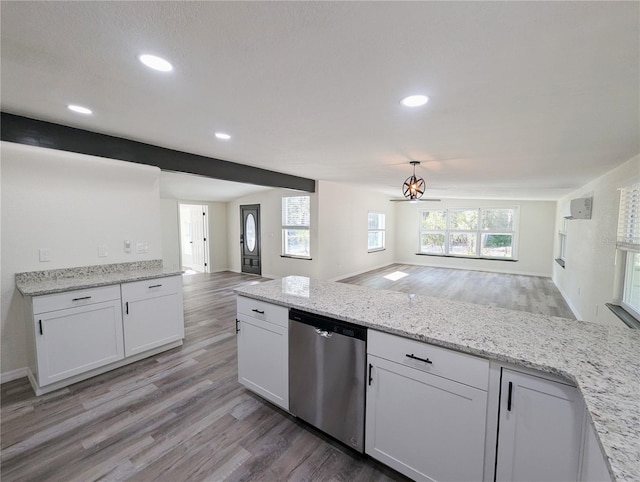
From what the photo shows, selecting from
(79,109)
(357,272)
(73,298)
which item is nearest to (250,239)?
(357,272)

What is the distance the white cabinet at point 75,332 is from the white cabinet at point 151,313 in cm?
8

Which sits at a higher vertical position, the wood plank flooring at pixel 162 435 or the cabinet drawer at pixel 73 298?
the cabinet drawer at pixel 73 298

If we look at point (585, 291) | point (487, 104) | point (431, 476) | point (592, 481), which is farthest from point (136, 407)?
point (585, 291)

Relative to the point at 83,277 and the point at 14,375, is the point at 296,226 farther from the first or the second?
the point at 14,375

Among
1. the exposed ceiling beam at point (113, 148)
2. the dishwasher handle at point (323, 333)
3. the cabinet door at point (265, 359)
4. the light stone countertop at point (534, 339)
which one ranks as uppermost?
the exposed ceiling beam at point (113, 148)

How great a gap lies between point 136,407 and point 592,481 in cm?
273

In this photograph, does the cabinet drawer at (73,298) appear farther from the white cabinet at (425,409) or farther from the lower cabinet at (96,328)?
the white cabinet at (425,409)

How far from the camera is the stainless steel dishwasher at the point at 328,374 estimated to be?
1.71m

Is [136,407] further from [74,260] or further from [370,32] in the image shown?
[370,32]

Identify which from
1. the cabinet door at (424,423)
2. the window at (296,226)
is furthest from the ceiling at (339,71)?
the window at (296,226)

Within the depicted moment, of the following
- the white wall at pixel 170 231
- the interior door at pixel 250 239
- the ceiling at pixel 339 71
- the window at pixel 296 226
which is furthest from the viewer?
the interior door at pixel 250 239

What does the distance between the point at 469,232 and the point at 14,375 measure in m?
9.88

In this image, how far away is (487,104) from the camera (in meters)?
1.86

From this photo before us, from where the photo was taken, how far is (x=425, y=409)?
1.48m
